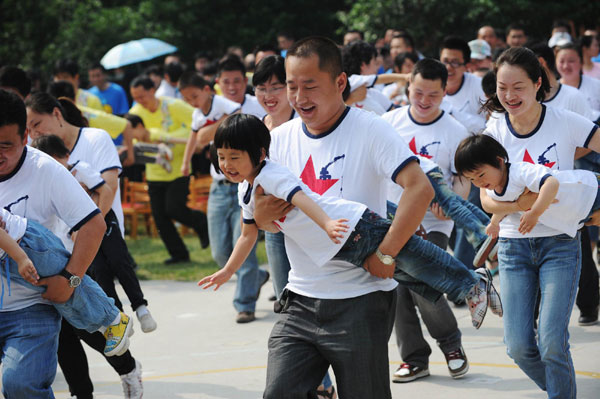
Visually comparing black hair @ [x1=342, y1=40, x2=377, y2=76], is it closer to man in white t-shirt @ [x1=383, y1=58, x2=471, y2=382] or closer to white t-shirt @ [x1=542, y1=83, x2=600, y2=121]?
man in white t-shirt @ [x1=383, y1=58, x2=471, y2=382]

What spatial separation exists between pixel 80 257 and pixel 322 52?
156 centimetres

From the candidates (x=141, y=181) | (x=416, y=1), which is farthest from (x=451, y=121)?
(x=416, y=1)

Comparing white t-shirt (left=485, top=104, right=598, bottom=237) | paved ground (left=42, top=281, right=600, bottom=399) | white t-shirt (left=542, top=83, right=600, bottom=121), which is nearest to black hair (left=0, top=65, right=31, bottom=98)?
paved ground (left=42, top=281, right=600, bottom=399)

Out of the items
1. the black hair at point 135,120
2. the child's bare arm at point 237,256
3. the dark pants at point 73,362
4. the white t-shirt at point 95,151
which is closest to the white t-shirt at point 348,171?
the child's bare arm at point 237,256

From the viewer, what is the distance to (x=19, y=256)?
4.04m

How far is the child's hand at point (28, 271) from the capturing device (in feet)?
13.3

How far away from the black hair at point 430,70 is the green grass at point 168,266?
175 inches

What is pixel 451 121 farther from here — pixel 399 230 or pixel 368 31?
pixel 368 31

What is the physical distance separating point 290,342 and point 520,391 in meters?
2.28

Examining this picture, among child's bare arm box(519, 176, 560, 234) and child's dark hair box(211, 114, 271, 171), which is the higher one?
child's dark hair box(211, 114, 271, 171)

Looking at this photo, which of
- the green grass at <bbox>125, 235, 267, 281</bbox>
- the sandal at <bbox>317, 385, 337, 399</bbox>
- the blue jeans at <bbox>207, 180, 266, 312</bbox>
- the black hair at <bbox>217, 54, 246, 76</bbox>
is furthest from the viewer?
the green grass at <bbox>125, 235, 267, 281</bbox>

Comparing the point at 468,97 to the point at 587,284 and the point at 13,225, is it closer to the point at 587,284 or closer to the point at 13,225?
the point at 587,284

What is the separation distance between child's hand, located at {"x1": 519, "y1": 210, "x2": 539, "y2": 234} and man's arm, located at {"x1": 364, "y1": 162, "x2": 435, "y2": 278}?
936 millimetres

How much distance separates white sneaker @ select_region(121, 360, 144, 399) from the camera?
5.32 m
